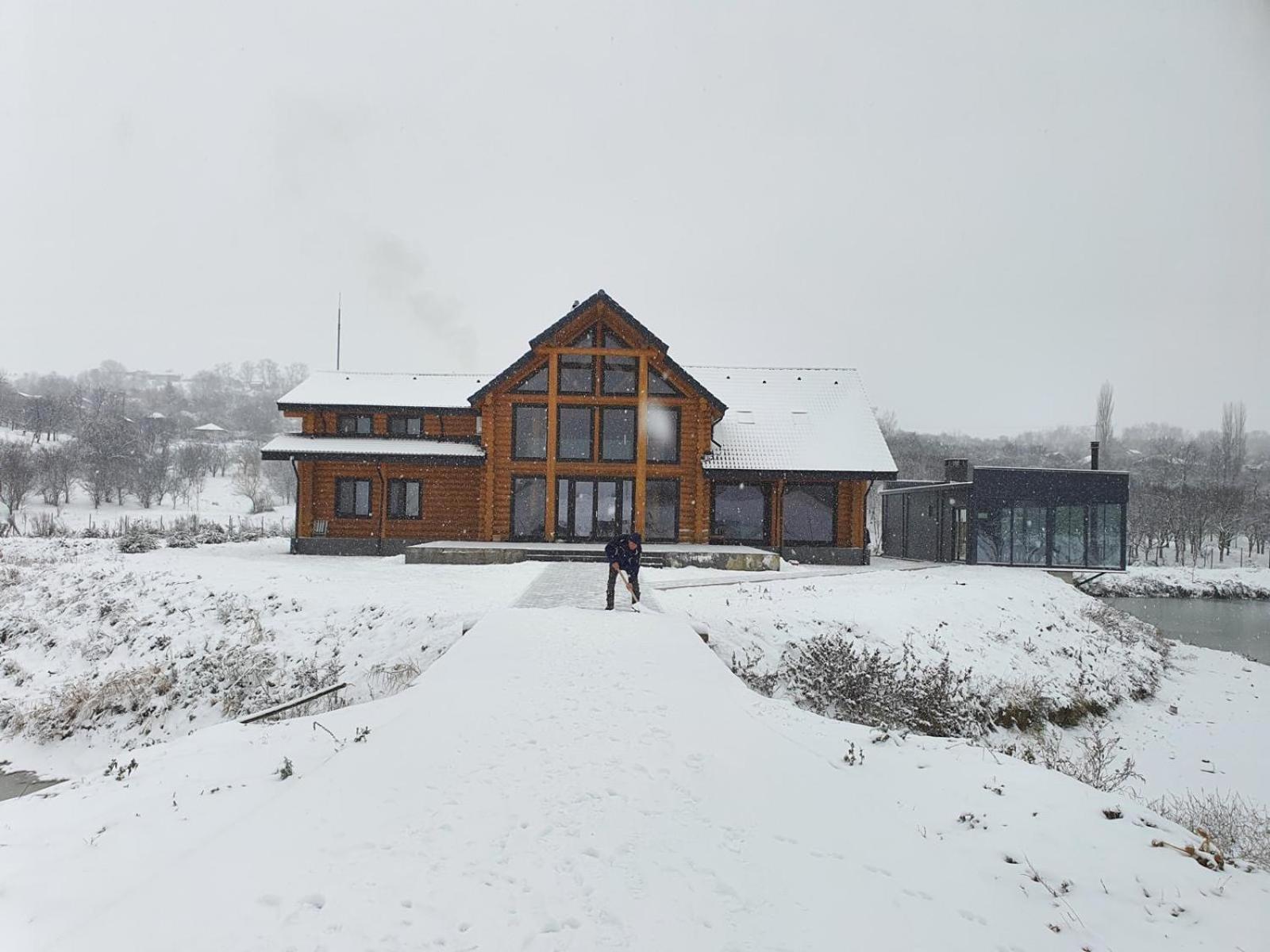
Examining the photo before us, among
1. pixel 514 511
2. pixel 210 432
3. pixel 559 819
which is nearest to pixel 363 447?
pixel 514 511

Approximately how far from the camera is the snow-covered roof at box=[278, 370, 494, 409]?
21953 mm

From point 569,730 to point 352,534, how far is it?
1775 cm

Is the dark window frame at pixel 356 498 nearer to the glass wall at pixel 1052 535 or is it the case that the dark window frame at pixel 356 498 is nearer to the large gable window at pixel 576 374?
the large gable window at pixel 576 374

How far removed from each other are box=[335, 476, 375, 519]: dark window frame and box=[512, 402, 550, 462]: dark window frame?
515 cm

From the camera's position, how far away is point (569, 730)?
5496mm

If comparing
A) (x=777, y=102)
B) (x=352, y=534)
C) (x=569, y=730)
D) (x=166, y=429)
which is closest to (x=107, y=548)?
(x=352, y=534)

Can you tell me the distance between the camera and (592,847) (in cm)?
369

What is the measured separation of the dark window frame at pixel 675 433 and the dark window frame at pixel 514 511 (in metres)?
3.58

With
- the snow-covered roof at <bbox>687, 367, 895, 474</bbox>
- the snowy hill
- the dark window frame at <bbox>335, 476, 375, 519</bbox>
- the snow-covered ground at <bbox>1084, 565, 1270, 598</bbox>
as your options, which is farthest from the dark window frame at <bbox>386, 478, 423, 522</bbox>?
the snow-covered ground at <bbox>1084, 565, 1270, 598</bbox>

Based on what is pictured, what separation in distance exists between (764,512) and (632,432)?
5.30m

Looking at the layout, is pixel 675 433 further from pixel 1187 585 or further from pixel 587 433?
pixel 1187 585

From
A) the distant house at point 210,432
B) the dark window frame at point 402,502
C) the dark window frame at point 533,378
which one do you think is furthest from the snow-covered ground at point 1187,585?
the distant house at point 210,432

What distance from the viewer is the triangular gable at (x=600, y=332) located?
19.9 m

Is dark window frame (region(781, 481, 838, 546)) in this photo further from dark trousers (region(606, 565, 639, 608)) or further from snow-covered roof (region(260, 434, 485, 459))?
dark trousers (region(606, 565, 639, 608))
